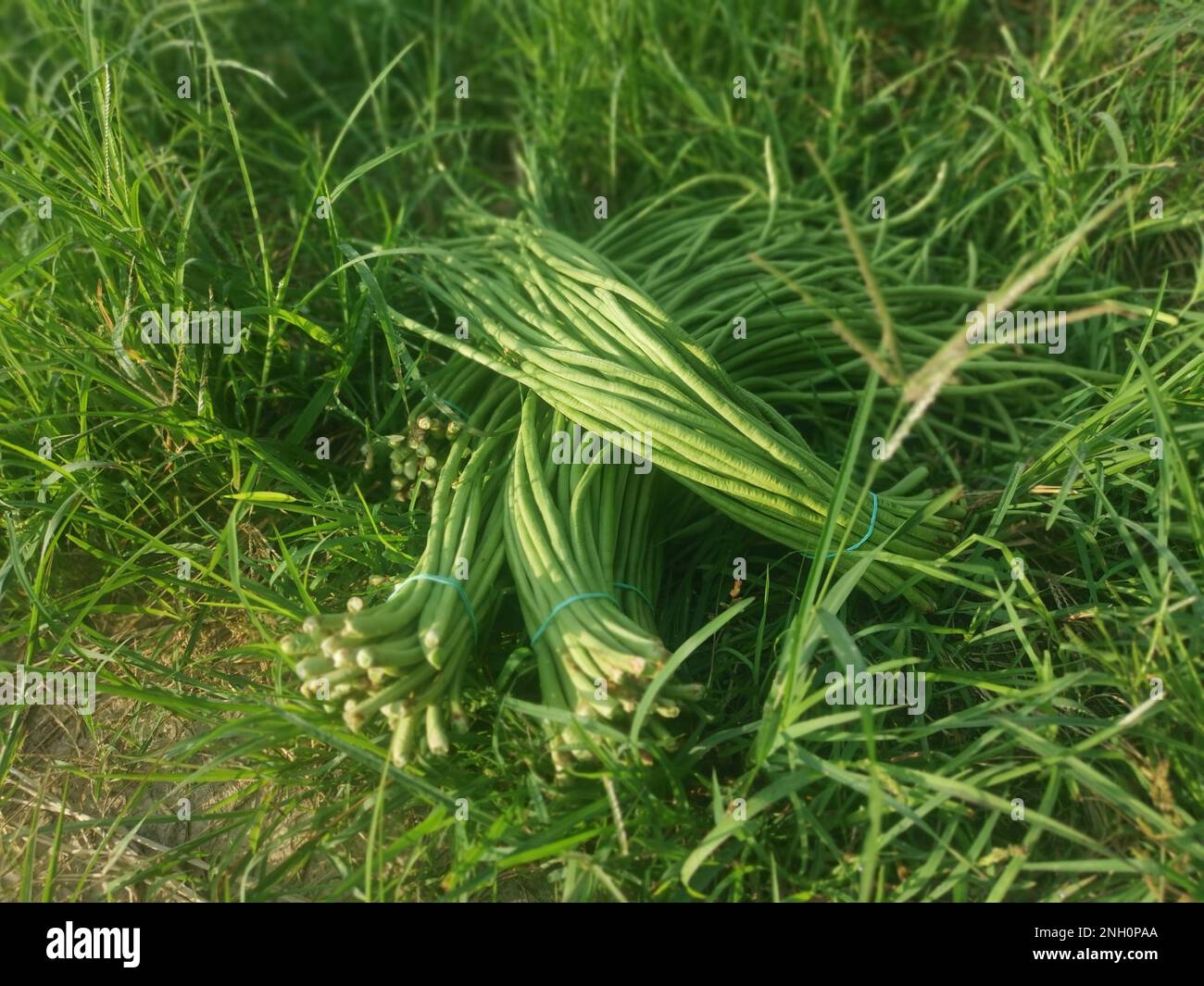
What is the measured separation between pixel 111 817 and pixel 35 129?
1.58m

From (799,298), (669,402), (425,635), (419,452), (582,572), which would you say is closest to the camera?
(425,635)

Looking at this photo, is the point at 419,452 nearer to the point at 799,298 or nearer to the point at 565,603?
the point at 565,603

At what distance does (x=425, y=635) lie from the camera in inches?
75.3

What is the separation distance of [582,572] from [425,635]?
0.32m

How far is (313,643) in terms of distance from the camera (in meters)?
1.88

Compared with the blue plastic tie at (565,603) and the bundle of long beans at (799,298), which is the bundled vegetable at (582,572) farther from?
the bundle of long beans at (799,298)

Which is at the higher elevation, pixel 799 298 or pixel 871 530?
pixel 799 298

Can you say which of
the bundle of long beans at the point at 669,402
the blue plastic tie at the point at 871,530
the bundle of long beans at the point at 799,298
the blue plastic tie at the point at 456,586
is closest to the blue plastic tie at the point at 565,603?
the blue plastic tie at the point at 456,586

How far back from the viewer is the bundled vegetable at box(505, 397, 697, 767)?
1.87m

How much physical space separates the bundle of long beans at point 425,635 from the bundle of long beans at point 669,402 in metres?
0.27

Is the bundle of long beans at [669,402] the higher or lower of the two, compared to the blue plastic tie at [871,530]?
higher

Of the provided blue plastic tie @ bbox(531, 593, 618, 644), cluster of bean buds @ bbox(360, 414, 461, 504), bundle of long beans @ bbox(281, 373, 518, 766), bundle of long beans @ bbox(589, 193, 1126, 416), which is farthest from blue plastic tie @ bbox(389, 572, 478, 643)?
bundle of long beans @ bbox(589, 193, 1126, 416)

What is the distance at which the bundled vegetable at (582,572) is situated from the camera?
187cm

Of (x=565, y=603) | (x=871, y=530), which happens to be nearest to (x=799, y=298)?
(x=871, y=530)
